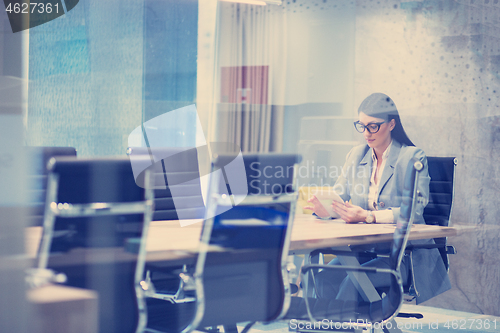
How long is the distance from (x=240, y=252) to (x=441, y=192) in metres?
1.98

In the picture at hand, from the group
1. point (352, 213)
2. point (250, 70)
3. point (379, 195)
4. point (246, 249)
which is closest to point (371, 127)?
point (379, 195)

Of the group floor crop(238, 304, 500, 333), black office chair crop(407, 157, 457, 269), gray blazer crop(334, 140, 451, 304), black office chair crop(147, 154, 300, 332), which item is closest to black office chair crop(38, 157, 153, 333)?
black office chair crop(147, 154, 300, 332)

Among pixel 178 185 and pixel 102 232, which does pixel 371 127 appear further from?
pixel 102 232

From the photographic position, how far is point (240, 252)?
2037 millimetres

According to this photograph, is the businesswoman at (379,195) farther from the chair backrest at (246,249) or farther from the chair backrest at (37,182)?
the chair backrest at (37,182)

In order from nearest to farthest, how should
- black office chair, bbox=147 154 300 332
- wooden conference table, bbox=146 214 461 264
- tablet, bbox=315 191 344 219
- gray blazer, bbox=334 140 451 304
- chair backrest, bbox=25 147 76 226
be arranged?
chair backrest, bbox=25 147 76 226 → black office chair, bbox=147 154 300 332 → wooden conference table, bbox=146 214 461 264 → gray blazer, bbox=334 140 451 304 → tablet, bbox=315 191 344 219

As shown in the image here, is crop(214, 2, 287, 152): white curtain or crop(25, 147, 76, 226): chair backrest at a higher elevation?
crop(214, 2, 287, 152): white curtain

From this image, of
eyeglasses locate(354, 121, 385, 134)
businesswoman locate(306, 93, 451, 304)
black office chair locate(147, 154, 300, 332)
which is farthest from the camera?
eyeglasses locate(354, 121, 385, 134)

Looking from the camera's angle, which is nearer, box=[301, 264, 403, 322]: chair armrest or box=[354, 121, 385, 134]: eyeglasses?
box=[301, 264, 403, 322]: chair armrest

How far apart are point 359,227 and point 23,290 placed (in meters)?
1.92

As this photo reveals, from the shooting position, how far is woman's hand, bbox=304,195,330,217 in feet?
10.3

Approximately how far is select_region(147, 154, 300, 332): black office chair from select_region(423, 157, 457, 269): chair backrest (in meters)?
1.72

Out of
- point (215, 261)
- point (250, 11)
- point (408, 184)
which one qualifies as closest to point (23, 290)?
point (215, 261)

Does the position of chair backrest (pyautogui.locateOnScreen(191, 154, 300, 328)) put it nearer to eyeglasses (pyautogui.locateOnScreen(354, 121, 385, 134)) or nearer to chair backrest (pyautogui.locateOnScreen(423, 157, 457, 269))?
eyeglasses (pyautogui.locateOnScreen(354, 121, 385, 134))
